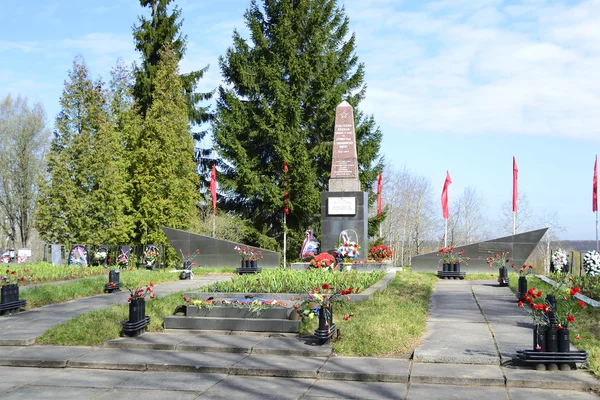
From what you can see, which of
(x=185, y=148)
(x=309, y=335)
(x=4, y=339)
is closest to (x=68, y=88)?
(x=185, y=148)

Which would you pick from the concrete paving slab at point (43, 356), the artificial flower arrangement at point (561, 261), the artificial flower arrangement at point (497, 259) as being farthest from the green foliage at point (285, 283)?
the artificial flower arrangement at point (561, 261)

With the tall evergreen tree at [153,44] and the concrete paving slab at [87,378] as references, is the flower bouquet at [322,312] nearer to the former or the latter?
the concrete paving slab at [87,378]

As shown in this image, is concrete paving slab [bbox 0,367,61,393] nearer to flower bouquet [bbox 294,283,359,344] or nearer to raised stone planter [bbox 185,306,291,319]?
raised stone planter [bbox 185,306,291,319]

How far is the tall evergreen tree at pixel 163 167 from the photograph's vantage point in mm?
28359

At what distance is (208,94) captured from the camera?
36.7m

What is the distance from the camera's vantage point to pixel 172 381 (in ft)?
23.2

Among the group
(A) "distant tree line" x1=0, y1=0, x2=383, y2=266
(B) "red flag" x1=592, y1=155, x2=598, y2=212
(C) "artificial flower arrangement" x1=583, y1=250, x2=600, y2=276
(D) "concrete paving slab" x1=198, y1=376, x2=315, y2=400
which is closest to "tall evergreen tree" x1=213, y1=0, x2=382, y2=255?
(A) "distant tree line" x1=0, y1=0, x2=383, y2=266

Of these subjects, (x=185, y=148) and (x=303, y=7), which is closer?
(x=185, y=148)

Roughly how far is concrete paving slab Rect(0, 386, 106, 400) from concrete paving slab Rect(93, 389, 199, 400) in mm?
134

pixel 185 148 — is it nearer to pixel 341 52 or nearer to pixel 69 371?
pixel 341 52

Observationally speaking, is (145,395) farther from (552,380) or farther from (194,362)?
(552,380)

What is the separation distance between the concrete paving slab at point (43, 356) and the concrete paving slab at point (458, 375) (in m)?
4.68

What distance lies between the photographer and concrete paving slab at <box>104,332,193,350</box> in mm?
8641

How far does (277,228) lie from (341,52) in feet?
35.0
